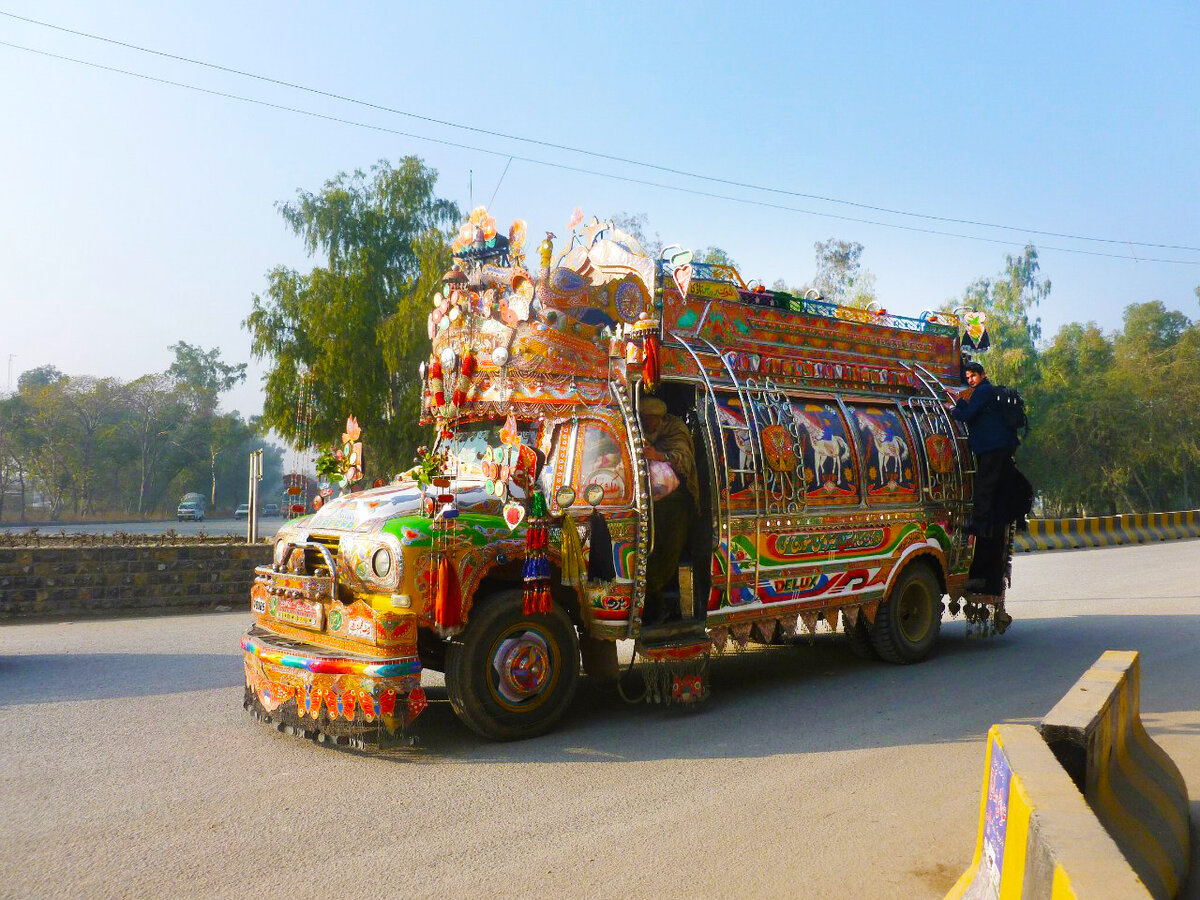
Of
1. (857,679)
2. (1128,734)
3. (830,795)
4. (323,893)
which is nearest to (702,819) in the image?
(830,795)

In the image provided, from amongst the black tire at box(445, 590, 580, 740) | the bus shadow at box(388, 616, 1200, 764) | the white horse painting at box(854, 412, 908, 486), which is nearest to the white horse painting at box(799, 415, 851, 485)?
the white horse painting at box(854, 412, 908, 486)

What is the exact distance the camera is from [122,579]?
13.4 metres

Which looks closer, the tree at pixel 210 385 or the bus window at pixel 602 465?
the bus window at pixel 602 465

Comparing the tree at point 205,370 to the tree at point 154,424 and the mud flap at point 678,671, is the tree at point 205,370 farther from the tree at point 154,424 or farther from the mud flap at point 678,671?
the mud flap at point 678,671

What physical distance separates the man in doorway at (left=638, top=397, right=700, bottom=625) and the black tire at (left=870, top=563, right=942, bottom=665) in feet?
9.03

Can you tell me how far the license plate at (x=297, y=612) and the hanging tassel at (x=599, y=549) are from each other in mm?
1833

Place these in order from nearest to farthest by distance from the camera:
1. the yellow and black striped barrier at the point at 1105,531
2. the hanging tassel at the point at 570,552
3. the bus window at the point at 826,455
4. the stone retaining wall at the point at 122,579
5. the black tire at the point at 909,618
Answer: the hanging tassel at the point at 570,552 < the bus window at the point at 826,455 < the black tire at the point at 909,618 < the stone retaining wall at the point at 122,579 < the yellow and black striped barrier at the point at 1105,531

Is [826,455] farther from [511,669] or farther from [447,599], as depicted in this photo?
[447,599]

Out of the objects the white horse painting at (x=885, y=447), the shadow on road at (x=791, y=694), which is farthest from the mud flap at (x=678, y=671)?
the white horse painting at (x=885, y=447)

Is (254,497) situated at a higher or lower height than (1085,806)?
higher

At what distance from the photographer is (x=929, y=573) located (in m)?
9.80

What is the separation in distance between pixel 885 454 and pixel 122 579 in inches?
410

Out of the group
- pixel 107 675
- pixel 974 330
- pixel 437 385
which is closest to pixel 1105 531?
pixel 974 330

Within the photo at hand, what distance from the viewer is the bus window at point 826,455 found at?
27.9ft
